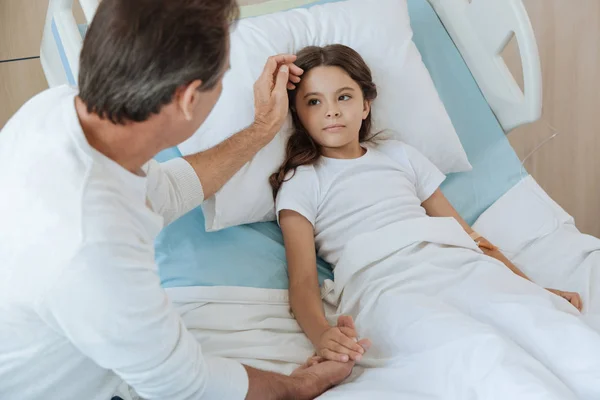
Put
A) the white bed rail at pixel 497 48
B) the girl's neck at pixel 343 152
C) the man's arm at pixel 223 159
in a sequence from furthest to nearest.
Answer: the white bed rail at pixel 497 48, the girl's neck at pixel 343 152, the man's arm at pixel 223 159

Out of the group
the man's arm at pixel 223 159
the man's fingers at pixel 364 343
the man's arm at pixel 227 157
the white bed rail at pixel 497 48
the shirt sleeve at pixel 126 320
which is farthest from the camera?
the white bed rail at pixel 497 48

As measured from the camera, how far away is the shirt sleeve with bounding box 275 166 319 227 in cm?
169

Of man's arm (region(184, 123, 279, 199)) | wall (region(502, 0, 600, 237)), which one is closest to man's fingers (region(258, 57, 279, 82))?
man's arm (region(184, 123, 279, 199))

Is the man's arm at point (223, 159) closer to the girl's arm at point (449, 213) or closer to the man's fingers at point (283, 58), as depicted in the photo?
the man's fingers at point (283, 58)

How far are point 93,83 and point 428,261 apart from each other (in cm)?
84

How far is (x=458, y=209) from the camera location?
2.01 meters

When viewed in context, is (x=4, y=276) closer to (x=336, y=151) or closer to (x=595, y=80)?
(x=336, y=151)

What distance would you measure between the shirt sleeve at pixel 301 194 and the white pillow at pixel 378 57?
66 mm

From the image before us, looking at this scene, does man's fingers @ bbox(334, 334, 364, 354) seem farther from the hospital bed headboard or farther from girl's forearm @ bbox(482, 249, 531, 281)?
the hospital bed headboard

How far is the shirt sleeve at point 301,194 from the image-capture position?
1.69 metres

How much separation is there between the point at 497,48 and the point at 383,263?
874 mm

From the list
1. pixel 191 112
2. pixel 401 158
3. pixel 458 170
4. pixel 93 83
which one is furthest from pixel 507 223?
pixel 93 83

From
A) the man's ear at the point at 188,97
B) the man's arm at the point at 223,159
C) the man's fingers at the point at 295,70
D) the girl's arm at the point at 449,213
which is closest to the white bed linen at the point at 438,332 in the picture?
the girl's arm at the point at 449,213

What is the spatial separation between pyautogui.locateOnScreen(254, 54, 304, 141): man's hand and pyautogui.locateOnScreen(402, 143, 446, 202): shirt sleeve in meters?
0.37
